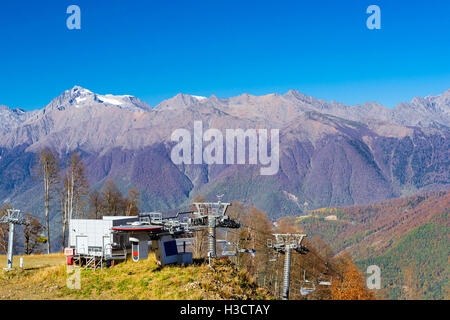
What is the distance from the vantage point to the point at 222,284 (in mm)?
33812

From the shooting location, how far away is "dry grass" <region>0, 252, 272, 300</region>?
103ft

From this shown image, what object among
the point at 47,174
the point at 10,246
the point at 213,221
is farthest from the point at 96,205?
the point at 213,221

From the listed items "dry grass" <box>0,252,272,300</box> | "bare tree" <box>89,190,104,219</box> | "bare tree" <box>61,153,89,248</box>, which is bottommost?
"dry grass" <box>0,252,272,300</box>

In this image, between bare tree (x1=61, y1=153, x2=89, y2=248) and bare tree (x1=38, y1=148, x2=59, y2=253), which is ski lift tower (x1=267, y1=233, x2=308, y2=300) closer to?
bare tree (x1=61, y1=153, x2=89, y2=248)

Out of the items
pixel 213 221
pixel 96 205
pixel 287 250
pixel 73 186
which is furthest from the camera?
pixel 96 205

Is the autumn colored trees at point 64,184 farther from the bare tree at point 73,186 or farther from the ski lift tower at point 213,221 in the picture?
the ski lift tower at point 213,221

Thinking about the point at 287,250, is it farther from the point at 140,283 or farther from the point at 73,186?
the point at 73,186

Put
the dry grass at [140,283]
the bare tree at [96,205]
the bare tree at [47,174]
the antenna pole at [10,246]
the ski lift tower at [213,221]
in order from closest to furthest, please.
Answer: the dry grass at [140,283] < the ski lift tower at [213,221] < the antenna pole at [10,246] < the bare tree at [47,174] < the bare tree at [96,205]

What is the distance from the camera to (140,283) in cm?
3497

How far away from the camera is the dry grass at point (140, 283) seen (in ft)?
103

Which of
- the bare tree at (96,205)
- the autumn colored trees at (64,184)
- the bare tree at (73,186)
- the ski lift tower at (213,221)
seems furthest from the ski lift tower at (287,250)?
the bare tree at (96,205)

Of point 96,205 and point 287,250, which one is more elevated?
point 96,205

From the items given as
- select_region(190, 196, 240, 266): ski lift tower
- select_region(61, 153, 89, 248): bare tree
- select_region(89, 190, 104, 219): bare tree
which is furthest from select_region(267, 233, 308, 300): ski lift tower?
select_region(89, 190, 104, 219): bare tree
